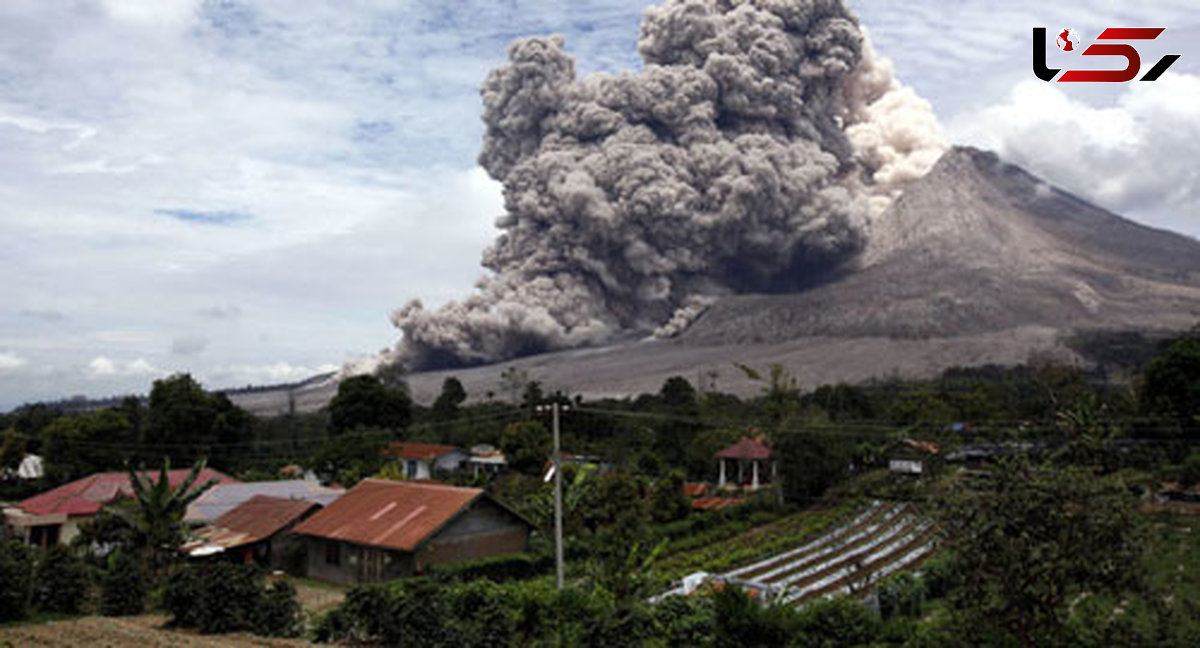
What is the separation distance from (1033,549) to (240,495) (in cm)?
3957

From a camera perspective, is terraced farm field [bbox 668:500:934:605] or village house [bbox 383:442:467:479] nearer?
terraced farm field [bbox 668:500:934:605]

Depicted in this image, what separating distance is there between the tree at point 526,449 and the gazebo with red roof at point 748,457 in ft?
35.3

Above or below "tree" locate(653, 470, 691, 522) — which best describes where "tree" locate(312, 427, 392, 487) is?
above

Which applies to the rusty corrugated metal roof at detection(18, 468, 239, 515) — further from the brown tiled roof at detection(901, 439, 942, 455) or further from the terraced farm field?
the brown tiled roof at detection(901, 439, 942, 455)

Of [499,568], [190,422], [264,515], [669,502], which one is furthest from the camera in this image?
[190,422]

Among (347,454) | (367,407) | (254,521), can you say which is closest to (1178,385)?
(254,521)

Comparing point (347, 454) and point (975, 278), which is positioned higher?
point (975, 278)

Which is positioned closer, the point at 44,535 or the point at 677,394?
the point at 44,535

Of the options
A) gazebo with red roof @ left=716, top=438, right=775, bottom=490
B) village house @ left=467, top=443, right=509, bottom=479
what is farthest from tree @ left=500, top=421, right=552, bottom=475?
gazebo with red roof @ left=716, top=438, right=775, bottom=490

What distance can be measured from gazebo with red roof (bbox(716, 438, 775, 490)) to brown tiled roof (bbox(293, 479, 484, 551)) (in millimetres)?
25713

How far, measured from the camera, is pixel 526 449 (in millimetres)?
56000

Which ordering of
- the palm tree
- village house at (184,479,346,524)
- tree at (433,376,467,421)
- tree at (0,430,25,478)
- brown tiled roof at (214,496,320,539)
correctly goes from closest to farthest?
the palm tree < brown tiled roof at (214,496,320,539) < village house at (184,479,346,524) < tree at (0,430,25,478) < tree at (433,376,467,421)

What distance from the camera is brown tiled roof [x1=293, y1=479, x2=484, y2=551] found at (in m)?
32.4

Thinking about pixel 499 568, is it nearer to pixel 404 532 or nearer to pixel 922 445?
pixel 404 532
